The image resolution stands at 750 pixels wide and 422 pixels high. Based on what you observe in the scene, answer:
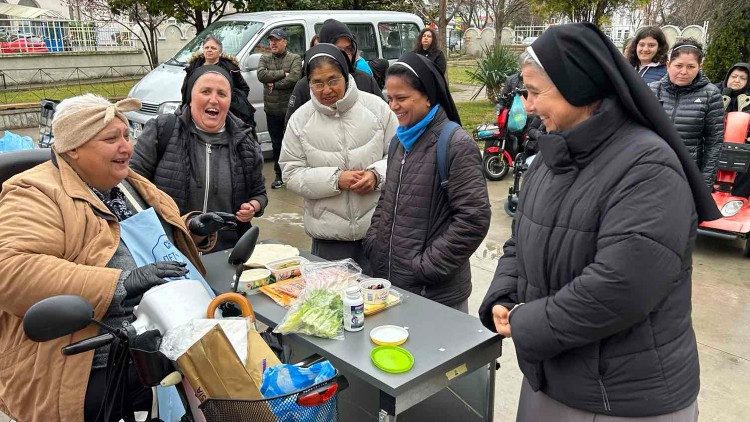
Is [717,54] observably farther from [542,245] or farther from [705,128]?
[542,245]

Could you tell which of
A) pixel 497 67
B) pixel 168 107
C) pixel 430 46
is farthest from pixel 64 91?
pixel 430 46

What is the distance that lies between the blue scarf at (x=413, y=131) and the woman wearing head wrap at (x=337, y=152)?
0.42 m

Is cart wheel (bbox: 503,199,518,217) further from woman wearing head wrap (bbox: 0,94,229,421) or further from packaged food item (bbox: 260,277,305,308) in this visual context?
woman wearing head wrap (bbox: 0,94,229,421)

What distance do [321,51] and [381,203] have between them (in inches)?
37.6

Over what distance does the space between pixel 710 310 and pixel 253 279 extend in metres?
3.70

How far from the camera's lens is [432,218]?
8.70 feet

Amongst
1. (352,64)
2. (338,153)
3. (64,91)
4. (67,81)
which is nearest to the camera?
(338,153)

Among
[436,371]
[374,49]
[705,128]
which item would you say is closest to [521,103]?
[705,128]

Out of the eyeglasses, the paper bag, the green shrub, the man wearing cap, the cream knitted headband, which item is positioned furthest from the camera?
the green shrub

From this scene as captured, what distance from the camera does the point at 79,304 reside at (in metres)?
1.51

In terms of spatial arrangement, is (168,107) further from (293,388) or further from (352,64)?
(293,388)

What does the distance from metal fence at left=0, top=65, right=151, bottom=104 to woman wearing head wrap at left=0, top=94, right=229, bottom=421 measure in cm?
1282

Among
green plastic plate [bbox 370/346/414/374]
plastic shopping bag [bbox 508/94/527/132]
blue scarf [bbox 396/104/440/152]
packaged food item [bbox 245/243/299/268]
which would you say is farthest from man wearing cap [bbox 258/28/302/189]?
green plastic plate [bbox 370/346/414/374]

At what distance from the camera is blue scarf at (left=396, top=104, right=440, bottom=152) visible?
8.71 feet
